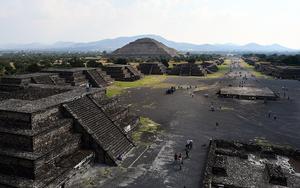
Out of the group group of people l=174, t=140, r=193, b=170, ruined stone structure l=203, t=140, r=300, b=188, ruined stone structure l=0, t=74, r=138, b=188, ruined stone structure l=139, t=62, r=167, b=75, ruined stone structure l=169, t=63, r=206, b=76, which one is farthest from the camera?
ruined stone structure l=139, t=62, r=167, b=75

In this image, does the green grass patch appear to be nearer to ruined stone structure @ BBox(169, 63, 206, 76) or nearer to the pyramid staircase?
the pyramid staircase

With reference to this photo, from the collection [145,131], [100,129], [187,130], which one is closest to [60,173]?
[100,129]

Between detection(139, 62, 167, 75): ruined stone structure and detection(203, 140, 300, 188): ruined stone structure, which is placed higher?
detection(139, 62, 167, 75): ruined stone structure

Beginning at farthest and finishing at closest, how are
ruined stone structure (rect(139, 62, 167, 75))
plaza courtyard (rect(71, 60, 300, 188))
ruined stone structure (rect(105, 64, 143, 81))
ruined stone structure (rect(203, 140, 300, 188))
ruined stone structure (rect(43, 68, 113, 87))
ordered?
ruined stone structure (rect(139, 62, 167, 75)), ruined stone structure (rect(105, 64, 143, 81)), ruined stone structure (rect(43, 68, 113, 87)), plaza courtyard (rect(71, 60, 300, 188)), ruined stone structure (rect(203, 140, 300, 188))

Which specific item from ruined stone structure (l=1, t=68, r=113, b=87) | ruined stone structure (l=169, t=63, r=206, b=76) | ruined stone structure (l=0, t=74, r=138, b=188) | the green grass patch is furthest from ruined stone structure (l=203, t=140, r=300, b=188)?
ruined stone structure (l=169, t=63, r=206, b=76)

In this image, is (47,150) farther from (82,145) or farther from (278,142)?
(278,142)

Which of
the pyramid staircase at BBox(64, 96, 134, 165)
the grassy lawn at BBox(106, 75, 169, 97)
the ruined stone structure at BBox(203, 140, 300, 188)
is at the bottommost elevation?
the ruined stone structure at BBox(203, 140, 300, 188)
